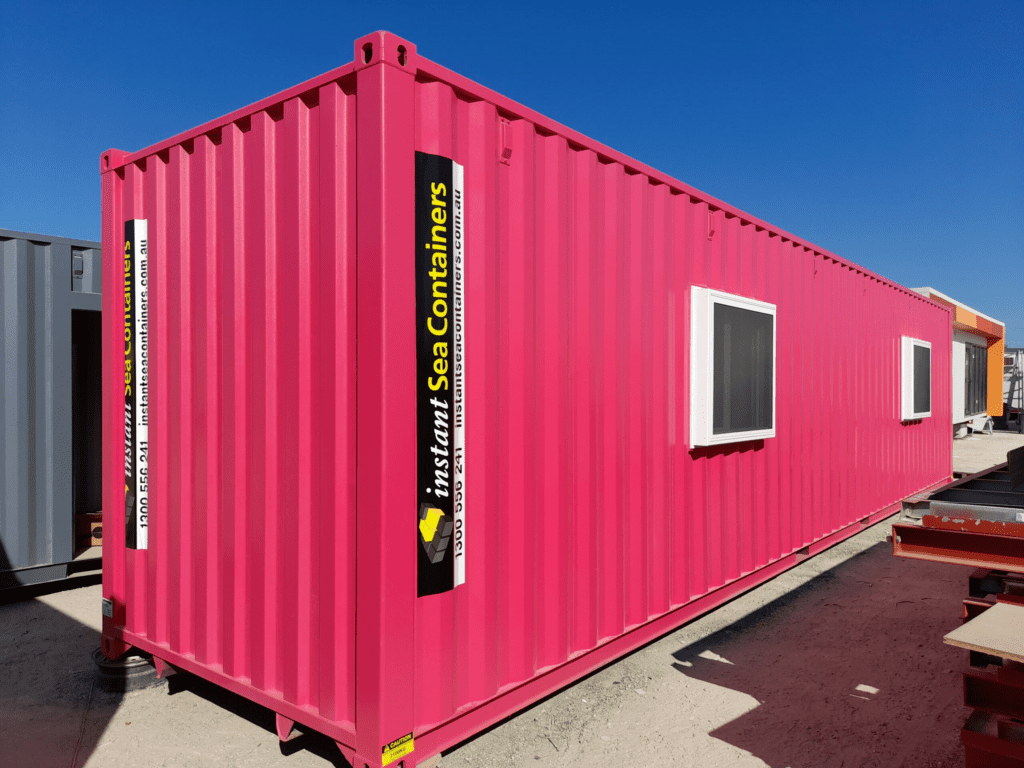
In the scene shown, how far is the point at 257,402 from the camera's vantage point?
10.5 feet

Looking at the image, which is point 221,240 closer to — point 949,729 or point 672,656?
point 672,656

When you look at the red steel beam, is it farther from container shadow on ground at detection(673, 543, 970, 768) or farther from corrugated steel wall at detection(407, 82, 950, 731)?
corrugated steel wall at detection(407, 82, 950, 731)

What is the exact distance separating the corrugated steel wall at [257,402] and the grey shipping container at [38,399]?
258cm

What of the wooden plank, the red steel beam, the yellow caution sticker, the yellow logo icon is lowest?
the yellow caution sticker

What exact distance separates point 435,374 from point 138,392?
221cm

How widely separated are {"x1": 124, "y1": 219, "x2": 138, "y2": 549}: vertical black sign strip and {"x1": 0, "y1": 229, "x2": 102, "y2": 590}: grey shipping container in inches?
100

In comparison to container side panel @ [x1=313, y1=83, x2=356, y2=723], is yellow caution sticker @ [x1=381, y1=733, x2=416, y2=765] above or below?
below

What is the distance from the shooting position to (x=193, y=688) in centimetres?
397

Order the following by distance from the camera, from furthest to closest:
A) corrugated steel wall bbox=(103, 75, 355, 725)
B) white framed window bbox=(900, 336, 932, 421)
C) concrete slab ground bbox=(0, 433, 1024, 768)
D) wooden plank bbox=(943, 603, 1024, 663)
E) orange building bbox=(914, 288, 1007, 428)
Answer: orange building bbox=(914, 288, 1007, 428) < white framed window bbox=(900, 336, 932, 421) < concrete slab ground bbox=(0, 433, 1024, 768) < corrugated steel wall bbox=(103, 75, 355, 725) < wooden plank bbox=(943, 603, 1024, 663)

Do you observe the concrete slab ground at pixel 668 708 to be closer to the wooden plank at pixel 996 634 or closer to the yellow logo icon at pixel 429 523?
the wooden plank at pixel 996 634

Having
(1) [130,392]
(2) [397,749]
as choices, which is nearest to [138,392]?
(1) [130,392]

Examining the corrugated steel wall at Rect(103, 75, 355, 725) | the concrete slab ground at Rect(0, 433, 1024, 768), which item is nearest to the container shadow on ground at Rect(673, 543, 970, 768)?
the concrete slab ground at Rect(0, 433, 1024, 768)

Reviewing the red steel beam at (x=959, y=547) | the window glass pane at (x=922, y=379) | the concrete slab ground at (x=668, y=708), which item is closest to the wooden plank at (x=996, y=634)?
the red steel beam at (x=959, y=547)

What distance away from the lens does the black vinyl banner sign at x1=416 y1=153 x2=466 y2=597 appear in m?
2.79
